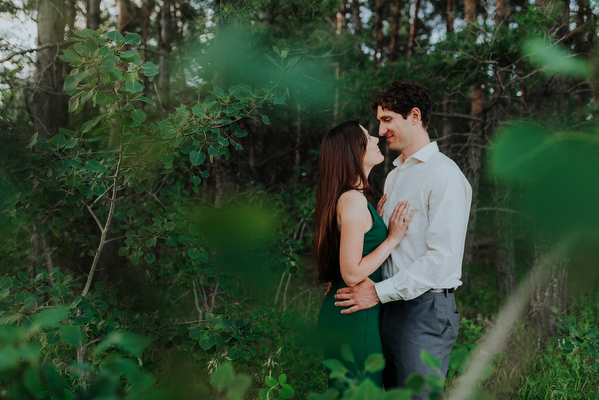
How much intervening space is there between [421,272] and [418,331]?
0.79 ft

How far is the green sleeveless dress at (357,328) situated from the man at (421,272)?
1.9 inches

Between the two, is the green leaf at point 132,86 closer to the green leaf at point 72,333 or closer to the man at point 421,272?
the man at point 421,272

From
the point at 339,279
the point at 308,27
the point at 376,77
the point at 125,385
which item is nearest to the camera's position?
the point at 339,279

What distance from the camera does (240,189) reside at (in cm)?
548

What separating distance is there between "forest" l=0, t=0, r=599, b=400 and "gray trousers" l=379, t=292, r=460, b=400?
32cm

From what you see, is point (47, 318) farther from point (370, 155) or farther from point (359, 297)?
point (370, 155)

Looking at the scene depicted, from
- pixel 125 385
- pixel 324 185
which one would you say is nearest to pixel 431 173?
pixel 324 185

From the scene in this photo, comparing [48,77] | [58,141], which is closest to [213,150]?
[58,141]

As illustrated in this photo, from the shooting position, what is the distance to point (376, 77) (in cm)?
434

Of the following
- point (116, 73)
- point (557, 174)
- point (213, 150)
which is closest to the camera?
point (116, 73)

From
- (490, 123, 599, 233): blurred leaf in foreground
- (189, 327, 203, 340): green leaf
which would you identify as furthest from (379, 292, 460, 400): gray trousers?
(490, 123, 599, 233): blurred leaf in foreground

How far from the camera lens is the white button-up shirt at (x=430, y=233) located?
1.67 metres

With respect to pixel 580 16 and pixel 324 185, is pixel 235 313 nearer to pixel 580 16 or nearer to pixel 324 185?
pixel 324 185

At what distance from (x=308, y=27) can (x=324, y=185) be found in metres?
3.68
